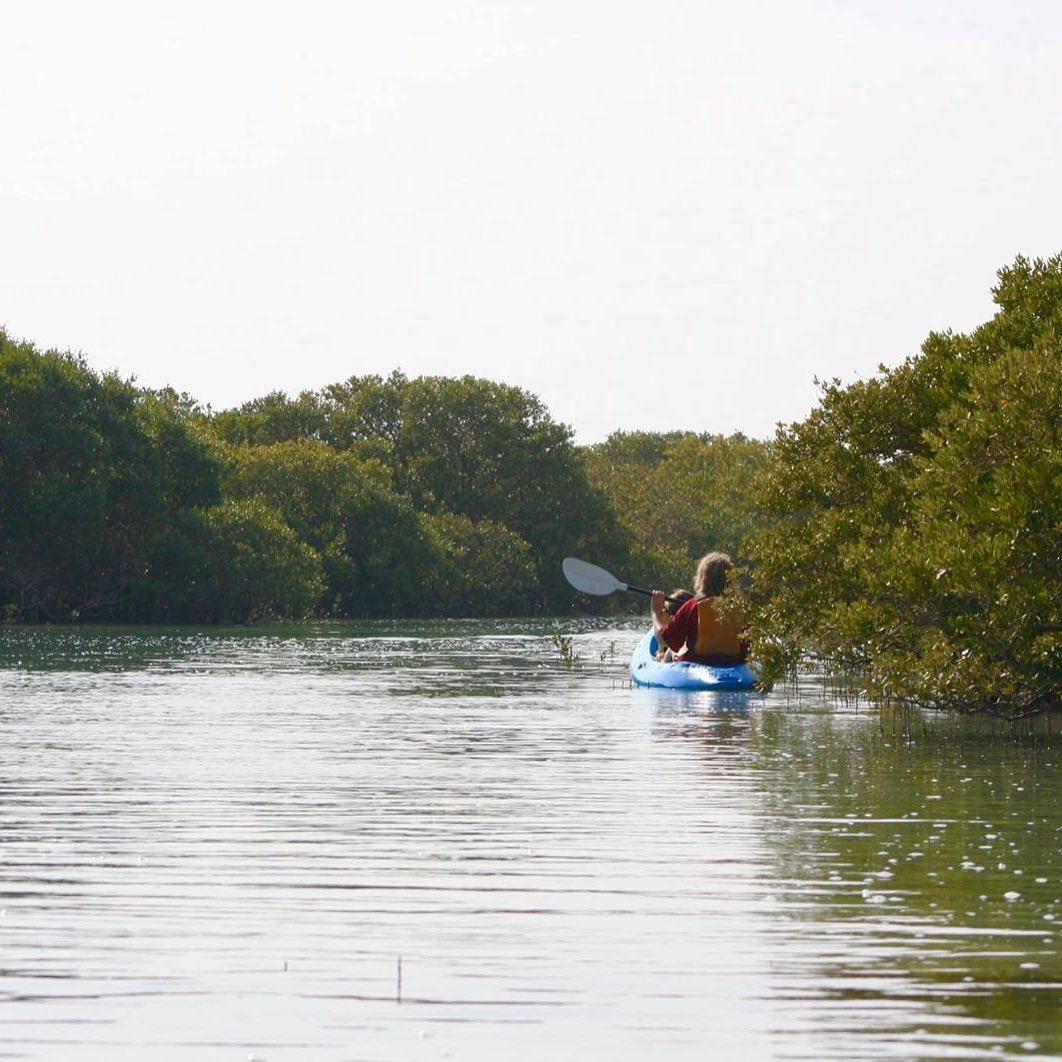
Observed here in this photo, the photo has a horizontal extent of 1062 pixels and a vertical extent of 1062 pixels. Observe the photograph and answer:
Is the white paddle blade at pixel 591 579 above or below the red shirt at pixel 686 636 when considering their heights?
above

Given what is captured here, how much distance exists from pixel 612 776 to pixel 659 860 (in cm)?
500

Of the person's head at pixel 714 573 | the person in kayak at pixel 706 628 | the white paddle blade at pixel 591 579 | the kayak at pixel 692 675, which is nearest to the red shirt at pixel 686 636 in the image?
the person in kayak at pixel 706 628

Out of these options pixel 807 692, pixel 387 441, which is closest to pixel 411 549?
pixel 387 441

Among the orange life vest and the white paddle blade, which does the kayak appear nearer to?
the orange life vest

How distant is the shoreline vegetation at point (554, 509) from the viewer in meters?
19.0

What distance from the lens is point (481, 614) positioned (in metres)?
92.4

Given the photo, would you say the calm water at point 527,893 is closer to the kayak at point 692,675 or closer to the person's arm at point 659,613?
the kayak at point 692,675

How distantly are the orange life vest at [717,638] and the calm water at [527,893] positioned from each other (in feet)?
17.2

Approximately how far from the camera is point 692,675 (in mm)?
27500

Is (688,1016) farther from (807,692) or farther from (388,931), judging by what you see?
(807,692)

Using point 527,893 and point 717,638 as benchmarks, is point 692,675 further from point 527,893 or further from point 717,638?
point 527,893

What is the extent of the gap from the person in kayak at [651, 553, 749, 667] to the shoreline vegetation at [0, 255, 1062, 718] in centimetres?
144

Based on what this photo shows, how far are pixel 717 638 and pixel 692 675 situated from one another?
0.64m

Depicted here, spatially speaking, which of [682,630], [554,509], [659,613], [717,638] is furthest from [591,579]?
[554,509]
